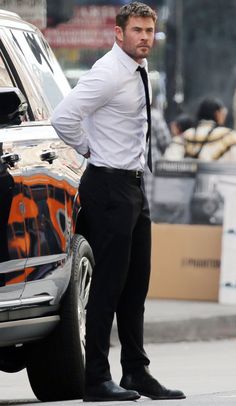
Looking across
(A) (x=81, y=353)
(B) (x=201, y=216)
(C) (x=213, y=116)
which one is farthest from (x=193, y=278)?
(A) (x=81, y=353)

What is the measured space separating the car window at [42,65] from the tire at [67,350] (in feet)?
2.66

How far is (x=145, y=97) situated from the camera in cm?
757

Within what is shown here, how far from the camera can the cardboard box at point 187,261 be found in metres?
14.5

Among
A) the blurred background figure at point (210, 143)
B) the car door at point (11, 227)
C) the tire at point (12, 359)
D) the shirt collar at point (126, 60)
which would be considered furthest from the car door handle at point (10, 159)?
the blurred background figure at point (210, 143)

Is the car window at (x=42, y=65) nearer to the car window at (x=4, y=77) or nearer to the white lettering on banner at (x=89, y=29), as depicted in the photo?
the car window at (x=4, y=77)

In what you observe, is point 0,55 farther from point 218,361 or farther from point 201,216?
point 201,216

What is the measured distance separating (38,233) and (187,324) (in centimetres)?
A: 547

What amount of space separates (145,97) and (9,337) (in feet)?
4.16

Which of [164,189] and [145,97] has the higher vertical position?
[145,97]

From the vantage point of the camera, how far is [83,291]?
824cm

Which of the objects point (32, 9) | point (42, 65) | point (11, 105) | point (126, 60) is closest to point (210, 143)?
point (32, 9)

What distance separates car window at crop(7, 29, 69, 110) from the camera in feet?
27.1

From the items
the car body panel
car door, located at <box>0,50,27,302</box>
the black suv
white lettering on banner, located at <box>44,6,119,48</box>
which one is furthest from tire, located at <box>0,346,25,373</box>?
white lettering on banner, located at <box>44,6,119,48</box>

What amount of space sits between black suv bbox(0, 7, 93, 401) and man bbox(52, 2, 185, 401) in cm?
25
